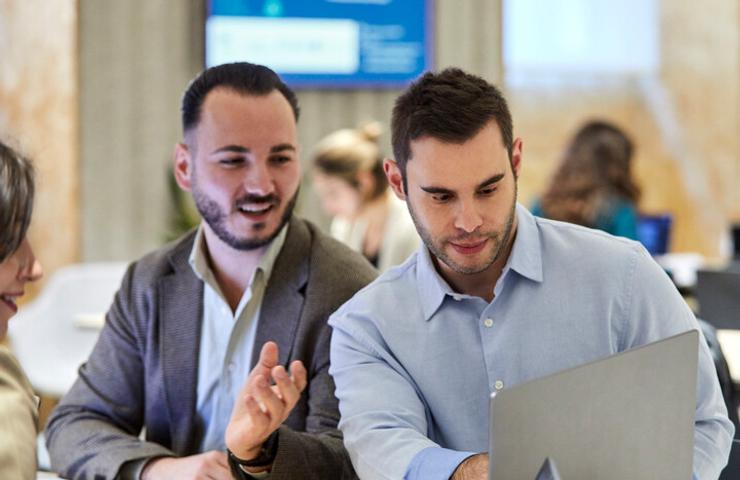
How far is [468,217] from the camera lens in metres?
1.65

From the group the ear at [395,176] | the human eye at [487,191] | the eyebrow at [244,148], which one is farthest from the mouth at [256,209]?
the human eye at [487,191]

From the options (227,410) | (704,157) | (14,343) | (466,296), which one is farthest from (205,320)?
(704,157)

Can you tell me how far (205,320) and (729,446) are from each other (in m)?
1.09

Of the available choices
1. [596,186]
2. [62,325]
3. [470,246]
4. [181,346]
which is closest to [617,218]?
[596,186]

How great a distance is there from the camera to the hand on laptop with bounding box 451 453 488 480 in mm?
1441

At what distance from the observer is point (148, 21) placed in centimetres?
566

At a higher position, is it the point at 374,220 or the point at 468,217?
the point at 468,217

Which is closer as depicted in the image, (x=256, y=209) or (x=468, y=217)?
(x=468, y=217)

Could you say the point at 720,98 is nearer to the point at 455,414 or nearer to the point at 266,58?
the point at 266,58

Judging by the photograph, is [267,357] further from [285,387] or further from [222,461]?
[222,461]

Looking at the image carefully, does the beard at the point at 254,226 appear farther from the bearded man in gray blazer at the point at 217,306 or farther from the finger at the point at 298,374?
the finger at the point at 298,374

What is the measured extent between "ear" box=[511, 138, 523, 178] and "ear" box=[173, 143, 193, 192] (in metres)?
0.82

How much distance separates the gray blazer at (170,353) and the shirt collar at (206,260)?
0.02 m

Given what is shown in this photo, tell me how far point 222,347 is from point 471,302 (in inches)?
25.9
